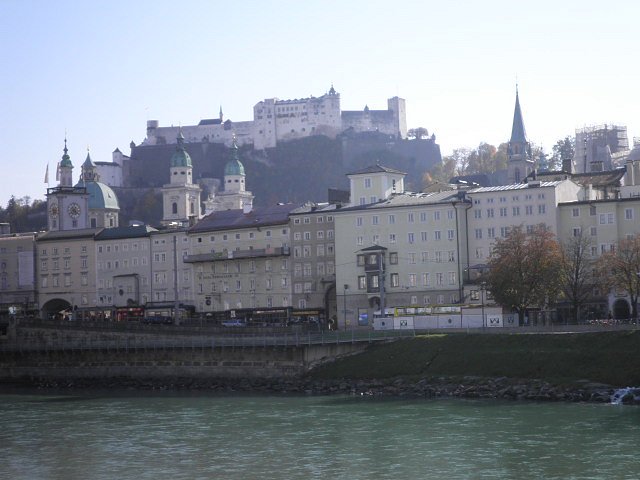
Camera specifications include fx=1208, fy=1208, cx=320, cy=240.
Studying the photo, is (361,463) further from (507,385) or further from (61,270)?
(61,270)

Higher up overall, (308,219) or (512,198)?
(512,198)

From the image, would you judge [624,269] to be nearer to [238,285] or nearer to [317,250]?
[317,250]

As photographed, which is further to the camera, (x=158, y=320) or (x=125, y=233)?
(x=125, y=233)

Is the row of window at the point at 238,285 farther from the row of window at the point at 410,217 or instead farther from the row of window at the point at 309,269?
the row of window at the point at 410,217

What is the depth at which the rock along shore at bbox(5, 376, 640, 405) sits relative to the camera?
62.6m

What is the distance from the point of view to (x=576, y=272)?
276 ft

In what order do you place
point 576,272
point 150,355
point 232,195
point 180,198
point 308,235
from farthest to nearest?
point 232,195 → point 180,198 → point 308,235 → point 150,355 → point 576,272

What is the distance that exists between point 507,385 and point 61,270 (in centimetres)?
6572

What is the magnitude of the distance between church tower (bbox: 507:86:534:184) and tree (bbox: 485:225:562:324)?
67.2 meters

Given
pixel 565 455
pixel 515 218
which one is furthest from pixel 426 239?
pixel 565 455

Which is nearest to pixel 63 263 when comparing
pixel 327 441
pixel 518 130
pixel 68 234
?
pixel 68 234

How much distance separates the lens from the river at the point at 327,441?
144 ft

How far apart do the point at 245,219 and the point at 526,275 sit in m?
38.2

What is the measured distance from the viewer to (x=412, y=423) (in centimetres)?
5534
